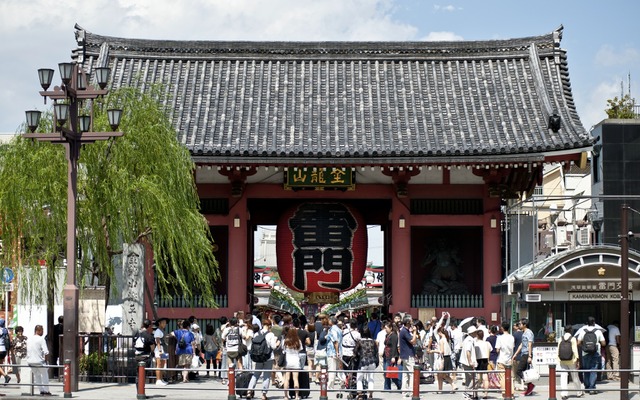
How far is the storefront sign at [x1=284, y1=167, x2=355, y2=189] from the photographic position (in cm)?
3478

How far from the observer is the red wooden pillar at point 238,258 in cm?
3450

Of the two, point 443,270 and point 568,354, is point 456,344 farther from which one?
point 443,270

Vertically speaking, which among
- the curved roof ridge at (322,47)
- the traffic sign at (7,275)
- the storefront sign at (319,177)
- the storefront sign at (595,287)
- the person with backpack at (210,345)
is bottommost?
the person with backpack at (210,345)

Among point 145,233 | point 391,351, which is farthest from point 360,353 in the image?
point 145,233

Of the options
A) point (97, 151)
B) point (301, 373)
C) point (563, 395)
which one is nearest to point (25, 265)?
point (97, 151)

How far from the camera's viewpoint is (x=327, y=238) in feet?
116

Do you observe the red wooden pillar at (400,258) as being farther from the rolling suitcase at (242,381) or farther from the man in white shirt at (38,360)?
the man in white shirt at (38,360)

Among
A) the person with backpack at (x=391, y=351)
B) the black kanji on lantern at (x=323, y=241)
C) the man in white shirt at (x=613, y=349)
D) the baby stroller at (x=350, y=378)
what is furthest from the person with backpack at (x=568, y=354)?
the black kanji on lantern at (x=323, y=241)

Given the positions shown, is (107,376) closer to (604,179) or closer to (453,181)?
(453,181)

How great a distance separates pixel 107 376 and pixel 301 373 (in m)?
4.97

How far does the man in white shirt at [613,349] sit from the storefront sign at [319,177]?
1035 centimetres

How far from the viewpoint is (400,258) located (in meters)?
34.7

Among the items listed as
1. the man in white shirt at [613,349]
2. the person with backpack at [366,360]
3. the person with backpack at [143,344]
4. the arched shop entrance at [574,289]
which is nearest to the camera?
the person with backpack at [366,360]

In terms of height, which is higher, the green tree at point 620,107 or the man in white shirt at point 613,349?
the green tree at point 620,107
